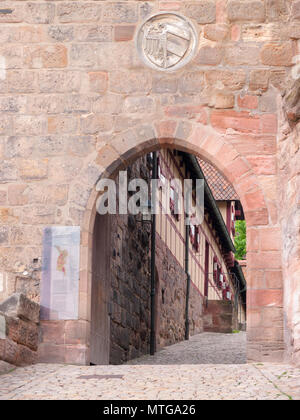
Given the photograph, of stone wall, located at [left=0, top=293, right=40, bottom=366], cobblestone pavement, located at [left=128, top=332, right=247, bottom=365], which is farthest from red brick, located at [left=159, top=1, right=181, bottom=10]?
cobblestone pavement, located at [left=128, top=332, right=247, bottom=365]

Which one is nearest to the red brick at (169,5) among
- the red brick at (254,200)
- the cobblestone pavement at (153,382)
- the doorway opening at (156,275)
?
the red brick at (254,200)

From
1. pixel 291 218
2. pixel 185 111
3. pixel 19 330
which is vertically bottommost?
pixel 19 330

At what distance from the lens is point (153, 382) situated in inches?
278

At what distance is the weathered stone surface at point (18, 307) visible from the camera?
8242mm

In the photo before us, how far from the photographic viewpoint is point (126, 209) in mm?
13469

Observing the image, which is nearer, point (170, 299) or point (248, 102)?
point (248, 102)

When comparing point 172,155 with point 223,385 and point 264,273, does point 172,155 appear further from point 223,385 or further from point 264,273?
point 223,385

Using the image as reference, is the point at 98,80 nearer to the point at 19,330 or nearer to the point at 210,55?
the point at 210,55

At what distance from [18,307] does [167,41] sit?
3.44 m

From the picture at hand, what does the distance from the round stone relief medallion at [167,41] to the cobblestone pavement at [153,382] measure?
11.3ft

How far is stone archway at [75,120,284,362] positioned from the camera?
8.66m

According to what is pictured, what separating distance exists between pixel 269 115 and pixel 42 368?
12.0 feet

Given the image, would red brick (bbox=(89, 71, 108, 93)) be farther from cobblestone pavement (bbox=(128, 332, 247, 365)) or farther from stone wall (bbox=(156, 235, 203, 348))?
stone wall (bbox=(156, 235, 203, 348))

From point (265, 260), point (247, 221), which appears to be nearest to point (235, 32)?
point (247, 221)
